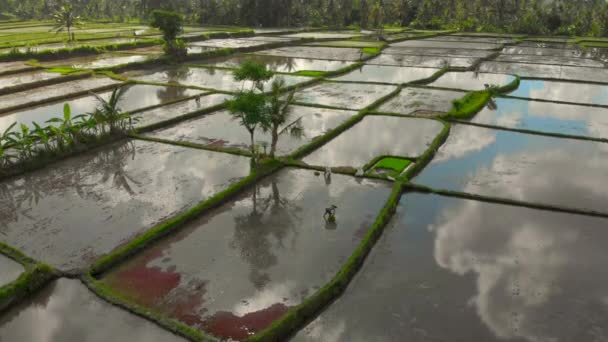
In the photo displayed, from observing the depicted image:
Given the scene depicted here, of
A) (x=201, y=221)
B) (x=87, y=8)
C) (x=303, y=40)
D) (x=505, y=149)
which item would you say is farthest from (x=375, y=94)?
(x=87, y=8)

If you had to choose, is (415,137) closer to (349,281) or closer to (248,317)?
(349,281)

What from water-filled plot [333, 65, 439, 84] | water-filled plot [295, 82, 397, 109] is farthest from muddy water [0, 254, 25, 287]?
water-filled plot [333, 65, 439, 84]

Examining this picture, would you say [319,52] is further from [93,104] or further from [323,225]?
[323,225]

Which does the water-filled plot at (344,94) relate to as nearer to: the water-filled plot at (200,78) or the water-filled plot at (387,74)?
the water-filled plot at (387,74)

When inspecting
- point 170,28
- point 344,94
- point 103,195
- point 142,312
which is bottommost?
point 142,312

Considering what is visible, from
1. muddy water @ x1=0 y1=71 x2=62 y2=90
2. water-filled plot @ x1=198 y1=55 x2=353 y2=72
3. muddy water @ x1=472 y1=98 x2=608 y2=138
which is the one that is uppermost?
water-filled plot @ x1=198 y1=55 x2=353 y2=72

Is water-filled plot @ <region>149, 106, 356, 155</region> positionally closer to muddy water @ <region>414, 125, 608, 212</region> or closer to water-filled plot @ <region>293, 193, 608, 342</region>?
muddy water @ <region>414, 125, 608, 212</region>

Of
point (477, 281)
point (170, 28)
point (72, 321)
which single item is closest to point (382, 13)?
point (170, 28)
